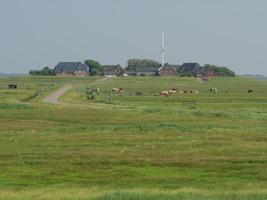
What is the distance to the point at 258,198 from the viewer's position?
1898 centimetres

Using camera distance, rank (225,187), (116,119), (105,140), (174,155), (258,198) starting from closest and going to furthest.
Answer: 1. (258,198)
2. (225,187)
3. (174,155)
4. (105,140)
5. (116,119)

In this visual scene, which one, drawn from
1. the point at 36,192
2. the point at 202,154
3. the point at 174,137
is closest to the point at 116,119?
the point at 174,137

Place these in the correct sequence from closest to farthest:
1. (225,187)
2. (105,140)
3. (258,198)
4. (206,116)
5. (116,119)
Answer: (258,198) < (225,187) < (105,140) < (116,119) < (206,116)

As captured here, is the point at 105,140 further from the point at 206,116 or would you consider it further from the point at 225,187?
the point at 206,116

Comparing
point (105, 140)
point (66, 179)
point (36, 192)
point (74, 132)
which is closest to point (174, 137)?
point (105, 140)

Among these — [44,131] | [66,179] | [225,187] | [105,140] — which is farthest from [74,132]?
[225,187]

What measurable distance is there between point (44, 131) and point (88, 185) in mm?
23472

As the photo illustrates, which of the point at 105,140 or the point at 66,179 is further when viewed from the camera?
the point at 105,140

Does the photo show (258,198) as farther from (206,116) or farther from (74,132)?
(206,116)

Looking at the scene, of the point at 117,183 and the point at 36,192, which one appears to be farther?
the point at 117,183

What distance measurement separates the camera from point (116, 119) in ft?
196

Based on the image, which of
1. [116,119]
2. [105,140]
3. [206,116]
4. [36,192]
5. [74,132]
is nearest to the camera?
[36,192]

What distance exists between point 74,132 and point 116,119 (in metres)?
13.7

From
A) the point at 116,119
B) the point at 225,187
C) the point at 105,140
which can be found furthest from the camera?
the point at 116,119
